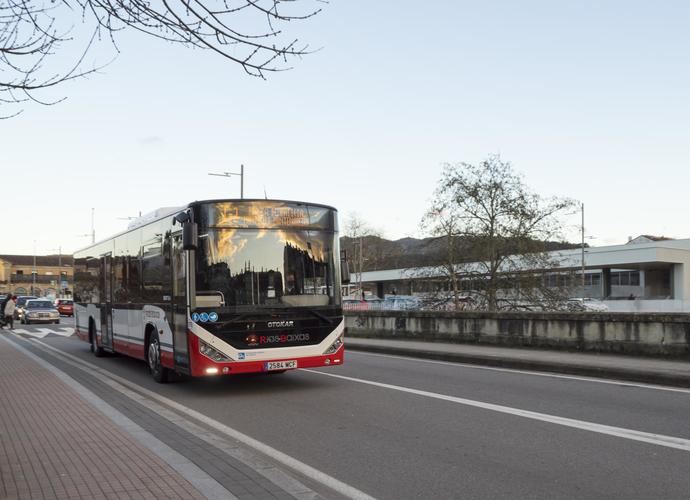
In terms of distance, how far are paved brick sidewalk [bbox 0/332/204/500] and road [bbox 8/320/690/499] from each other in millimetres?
1428

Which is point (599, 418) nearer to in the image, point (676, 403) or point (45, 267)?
point (676, 403)

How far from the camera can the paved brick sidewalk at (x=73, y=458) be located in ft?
17.2

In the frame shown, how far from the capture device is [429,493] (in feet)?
17.8

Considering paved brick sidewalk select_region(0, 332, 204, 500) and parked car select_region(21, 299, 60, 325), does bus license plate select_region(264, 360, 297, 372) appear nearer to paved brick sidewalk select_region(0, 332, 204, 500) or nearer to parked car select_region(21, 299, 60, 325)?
paved brick sidewalk select_region(0, 332, 204, 500)

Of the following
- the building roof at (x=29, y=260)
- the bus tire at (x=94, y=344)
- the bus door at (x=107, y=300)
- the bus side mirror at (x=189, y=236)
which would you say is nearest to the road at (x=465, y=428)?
the bus side mirror at (x=189, y=236)

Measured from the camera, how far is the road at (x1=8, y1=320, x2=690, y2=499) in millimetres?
5688

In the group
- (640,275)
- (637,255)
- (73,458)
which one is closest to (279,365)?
(73,458)

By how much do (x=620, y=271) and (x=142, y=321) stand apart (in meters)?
64.8

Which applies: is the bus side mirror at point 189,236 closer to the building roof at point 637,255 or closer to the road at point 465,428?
the road at point 465,428

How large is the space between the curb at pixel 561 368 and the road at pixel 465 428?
19.1 inches

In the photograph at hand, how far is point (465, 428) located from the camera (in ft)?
25.6

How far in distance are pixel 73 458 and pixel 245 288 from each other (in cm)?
463

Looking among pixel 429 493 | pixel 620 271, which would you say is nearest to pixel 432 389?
pixel 429 493

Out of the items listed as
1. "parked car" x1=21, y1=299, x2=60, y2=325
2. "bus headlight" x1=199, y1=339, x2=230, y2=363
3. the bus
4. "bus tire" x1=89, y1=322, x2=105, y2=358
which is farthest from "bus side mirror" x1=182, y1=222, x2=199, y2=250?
"parked car" x1=21, y1=299, x2=60, y2=325
